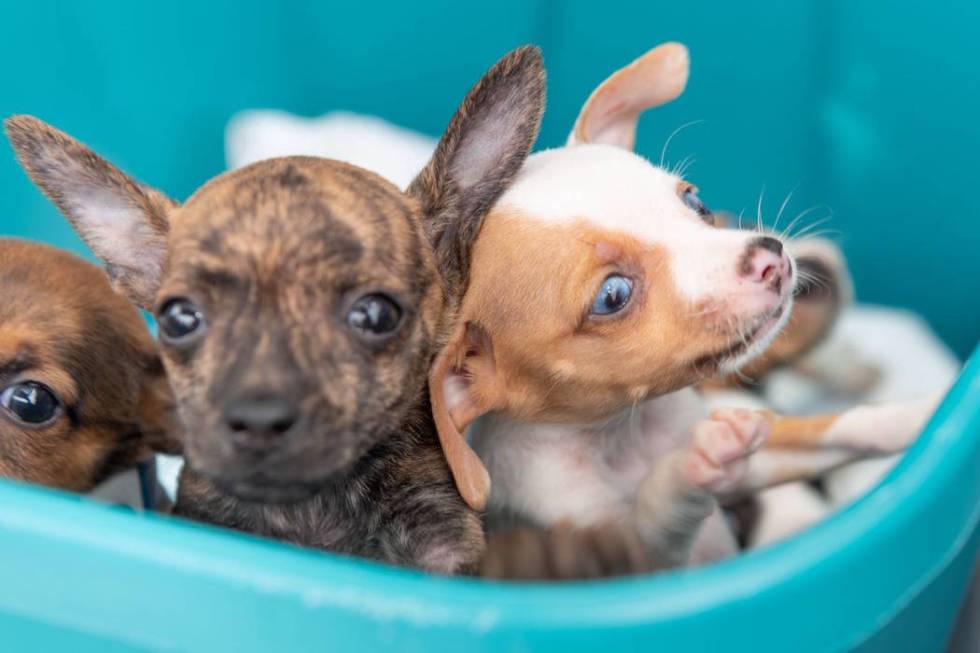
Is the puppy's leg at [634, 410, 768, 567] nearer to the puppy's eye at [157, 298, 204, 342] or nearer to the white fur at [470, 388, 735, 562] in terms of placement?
the white fur at [470, 388, 735, 562]

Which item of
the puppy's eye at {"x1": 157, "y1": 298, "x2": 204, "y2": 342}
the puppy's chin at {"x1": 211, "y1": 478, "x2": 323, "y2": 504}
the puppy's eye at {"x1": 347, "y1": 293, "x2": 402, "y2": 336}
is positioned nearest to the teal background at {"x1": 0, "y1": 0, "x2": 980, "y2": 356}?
the puppy's eye at {"x1": 157, "y1": 298, "x2": 204, "y2": 342}

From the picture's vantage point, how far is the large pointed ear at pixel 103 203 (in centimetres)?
182

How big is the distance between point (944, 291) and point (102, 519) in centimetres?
273

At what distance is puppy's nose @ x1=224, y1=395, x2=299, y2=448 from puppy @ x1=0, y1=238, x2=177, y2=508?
734 millimetres

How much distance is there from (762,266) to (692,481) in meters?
0.39

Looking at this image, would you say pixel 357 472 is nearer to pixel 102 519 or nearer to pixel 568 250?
pixel 568 250

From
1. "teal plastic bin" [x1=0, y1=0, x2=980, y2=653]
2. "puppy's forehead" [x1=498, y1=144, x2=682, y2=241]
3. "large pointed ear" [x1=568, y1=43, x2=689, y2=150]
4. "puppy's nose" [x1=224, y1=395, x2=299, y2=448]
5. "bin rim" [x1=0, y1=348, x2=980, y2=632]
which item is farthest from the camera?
"teal plastic bin" [x1=0, y1=0, x2=980, y2=653]

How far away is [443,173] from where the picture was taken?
1934 mm

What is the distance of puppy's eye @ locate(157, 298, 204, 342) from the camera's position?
5.20ft

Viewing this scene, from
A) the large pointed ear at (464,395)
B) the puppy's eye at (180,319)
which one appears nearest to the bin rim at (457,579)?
the puppy's eye at (180,319)

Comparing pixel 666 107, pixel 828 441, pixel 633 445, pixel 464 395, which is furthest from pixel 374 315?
pixel 666 107

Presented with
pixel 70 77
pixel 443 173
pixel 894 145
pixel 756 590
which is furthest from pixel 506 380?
pixel 70 77

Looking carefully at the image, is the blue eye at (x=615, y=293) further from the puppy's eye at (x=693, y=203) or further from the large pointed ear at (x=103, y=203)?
the large pointed ear at (x=103, y=203)

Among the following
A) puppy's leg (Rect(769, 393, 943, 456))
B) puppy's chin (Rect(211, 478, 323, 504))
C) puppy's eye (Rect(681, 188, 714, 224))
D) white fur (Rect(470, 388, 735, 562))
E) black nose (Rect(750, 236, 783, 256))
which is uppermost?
black nose (Rect(750, 236, 783, 256))
